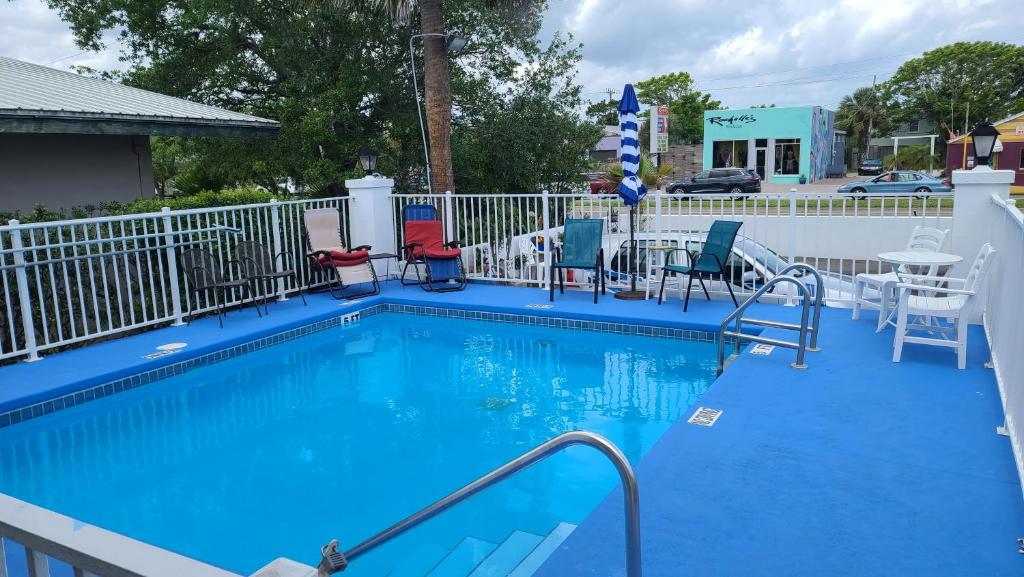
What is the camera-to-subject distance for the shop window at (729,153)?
120ft

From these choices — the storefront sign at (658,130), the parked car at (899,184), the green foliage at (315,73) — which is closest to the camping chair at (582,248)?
the green foliage at (315,73)

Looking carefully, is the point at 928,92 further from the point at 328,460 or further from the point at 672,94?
the point at 328,460

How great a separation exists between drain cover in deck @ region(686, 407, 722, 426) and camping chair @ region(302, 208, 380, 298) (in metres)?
5.25

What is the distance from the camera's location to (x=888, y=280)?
595 cm

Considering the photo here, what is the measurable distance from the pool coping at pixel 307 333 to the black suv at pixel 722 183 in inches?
794

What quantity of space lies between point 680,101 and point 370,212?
48.3 meters

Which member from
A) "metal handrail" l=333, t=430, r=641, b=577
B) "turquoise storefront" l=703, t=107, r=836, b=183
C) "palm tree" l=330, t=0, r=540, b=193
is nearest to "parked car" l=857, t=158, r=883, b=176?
"turquoise storefront" l=703, t=107, r=836, b=183

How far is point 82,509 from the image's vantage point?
4137 millimetres

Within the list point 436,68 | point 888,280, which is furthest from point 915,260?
point 436,68

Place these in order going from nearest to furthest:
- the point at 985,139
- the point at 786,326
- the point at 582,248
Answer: the point at 786,326, the point at 985,139, the point at 582,248

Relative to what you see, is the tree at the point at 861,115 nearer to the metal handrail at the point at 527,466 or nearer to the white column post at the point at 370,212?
the white column post at the point at 370,212

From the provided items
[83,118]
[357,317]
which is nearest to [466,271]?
[357,317]

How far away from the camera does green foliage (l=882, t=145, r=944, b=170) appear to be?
3706cm

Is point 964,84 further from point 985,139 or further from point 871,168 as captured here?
point 985,139
